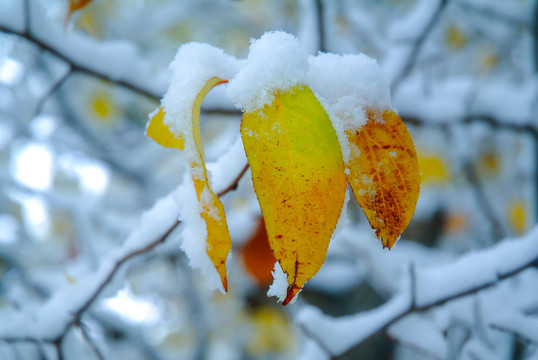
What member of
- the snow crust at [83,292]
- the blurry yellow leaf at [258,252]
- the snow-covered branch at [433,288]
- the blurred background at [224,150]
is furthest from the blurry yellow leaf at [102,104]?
the snow-covered branch at [433,288]

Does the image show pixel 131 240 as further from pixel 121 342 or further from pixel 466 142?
pixel 121 342

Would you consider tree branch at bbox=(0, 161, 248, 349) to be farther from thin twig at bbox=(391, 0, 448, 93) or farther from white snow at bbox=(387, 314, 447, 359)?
thin twig at bbox=(391, 0, 448, 93)

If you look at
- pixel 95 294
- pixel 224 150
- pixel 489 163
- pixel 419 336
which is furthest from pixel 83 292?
pixel 489 163

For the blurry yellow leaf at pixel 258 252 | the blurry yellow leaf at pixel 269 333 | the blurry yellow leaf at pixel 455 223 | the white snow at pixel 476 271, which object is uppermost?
the white snow at pixel 476 271

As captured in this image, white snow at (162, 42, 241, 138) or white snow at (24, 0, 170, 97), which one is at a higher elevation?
white snow at (162, 42, 241, 138)

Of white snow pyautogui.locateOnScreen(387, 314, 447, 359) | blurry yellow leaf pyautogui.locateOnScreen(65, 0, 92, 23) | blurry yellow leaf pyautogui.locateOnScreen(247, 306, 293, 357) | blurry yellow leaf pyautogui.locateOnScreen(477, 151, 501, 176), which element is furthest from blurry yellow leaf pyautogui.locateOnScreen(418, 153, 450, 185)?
blurry yellow leaf pyautogui.locateOnScreen(65, 0, 92, 23)

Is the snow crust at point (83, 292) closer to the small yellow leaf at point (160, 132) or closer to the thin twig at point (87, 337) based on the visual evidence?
the thin twig at point (87, 337)

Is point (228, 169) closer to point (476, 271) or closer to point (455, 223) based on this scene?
point (476, 271)

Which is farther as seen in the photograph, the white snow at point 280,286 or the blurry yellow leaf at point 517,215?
the blurry yellow leaf at point 517,215
